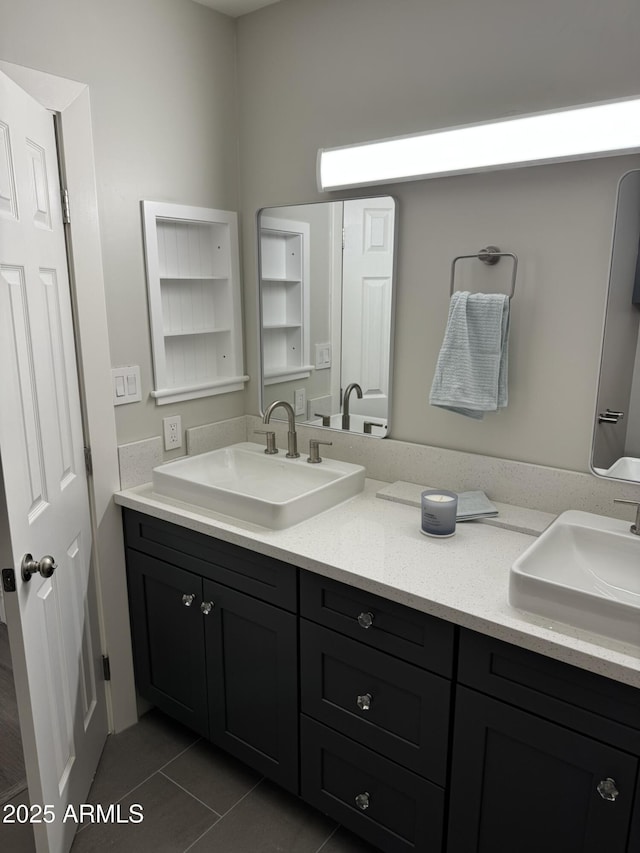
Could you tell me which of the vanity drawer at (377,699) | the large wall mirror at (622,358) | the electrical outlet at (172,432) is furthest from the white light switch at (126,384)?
Result: the large wall mirror at (622,358)

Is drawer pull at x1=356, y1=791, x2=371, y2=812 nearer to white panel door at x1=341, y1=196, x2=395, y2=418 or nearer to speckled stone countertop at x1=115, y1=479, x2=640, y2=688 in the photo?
speckled stone countertop at x1=115, y1=479, x2=640, y2=688

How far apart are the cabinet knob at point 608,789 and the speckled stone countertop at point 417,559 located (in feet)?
0.76

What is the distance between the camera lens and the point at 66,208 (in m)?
1.70

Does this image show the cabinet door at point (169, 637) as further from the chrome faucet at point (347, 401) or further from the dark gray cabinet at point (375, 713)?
the chrome faucet at point (347, 401)

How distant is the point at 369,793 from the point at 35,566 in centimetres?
102

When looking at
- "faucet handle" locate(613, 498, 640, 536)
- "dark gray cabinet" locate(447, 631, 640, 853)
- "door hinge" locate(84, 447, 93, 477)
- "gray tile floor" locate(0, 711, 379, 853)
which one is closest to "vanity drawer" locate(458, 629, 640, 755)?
"dark gray cabinet" locate(447, 631, 640, 853)

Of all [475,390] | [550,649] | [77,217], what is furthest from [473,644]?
[77,217]

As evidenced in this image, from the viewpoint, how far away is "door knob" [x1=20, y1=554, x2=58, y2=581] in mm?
1328

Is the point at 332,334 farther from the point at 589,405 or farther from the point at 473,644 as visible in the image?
the point at 473,644

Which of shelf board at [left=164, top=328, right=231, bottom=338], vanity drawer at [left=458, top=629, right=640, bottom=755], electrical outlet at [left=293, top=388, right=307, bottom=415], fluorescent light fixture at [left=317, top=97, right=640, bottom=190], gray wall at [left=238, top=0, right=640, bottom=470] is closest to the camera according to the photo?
vanity drawer at [left=458, top=629, right=640, bottom=755]

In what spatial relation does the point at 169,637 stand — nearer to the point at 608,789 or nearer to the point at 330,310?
the point at 330,310

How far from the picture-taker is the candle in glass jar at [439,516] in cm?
160

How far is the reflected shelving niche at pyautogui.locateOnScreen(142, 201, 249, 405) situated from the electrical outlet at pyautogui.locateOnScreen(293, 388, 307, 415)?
26 cm

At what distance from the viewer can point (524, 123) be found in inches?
59.8
